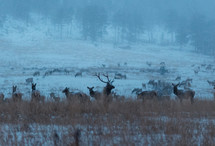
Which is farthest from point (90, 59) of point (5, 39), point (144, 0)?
point (144, 0)

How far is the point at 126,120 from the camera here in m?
6.96

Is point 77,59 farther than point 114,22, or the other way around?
point 114,22

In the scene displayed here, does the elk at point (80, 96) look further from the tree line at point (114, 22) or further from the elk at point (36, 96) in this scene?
the tree line at point (114, 22)

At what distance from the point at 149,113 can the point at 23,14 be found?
68906 mm

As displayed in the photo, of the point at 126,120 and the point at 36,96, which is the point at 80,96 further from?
the point at 126,120

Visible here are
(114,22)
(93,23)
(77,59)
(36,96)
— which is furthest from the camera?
(114,22)

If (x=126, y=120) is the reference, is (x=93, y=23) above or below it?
above

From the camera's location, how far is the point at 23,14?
70.4 meters

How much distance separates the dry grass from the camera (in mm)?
5227

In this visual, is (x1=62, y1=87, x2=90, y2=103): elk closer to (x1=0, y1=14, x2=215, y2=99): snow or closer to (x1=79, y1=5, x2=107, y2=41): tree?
(x1=0, y1=14, x2=215, y2=99): snow

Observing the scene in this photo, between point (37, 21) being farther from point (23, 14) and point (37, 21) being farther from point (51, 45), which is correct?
point (51, 45)

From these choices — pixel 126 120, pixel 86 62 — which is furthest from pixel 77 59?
pixel 126 120

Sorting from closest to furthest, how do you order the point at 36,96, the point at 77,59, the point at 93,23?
the point at 36,96 < the point at 77,59 < the point at 93,23

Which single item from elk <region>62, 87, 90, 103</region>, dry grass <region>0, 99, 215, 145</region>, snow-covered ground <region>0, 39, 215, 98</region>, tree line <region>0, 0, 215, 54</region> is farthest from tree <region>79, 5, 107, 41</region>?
dry grass <region>0, 99, 215, 145</region>
